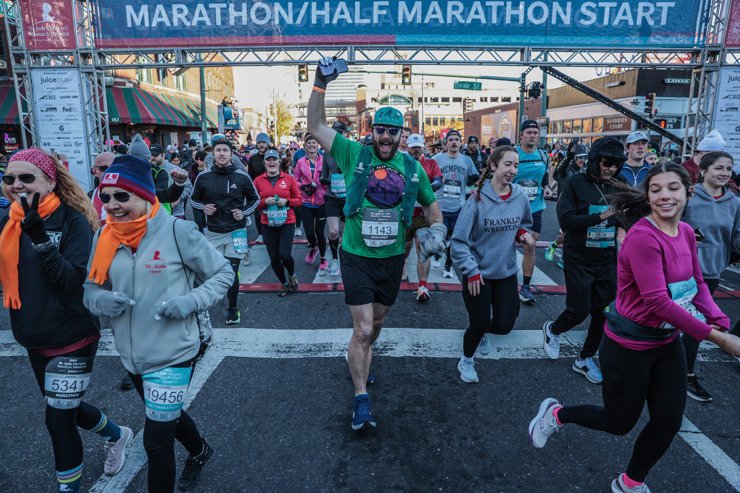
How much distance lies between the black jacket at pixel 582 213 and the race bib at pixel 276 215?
344 centimetres

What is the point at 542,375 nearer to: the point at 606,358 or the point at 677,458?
the point at 677,458

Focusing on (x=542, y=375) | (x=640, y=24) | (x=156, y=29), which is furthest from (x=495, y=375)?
(x=156, y=29)

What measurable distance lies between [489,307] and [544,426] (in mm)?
1118

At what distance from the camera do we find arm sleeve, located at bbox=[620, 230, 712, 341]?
226cm

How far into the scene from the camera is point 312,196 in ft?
24.9

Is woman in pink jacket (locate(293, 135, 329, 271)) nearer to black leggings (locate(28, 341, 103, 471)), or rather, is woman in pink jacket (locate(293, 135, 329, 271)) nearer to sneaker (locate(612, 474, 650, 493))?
black leggings (locate(28, 341, 103, 471))

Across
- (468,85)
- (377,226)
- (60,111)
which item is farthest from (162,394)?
(468,85)

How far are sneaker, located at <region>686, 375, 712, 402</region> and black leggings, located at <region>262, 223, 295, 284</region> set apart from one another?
14.8 feet

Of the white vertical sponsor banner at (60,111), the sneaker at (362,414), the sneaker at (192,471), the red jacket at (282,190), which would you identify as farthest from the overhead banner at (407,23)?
the sneaker at (192,471)

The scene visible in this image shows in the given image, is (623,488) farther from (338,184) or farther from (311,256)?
(311,256)

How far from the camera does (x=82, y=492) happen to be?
2.70m

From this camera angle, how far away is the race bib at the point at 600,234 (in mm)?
4035

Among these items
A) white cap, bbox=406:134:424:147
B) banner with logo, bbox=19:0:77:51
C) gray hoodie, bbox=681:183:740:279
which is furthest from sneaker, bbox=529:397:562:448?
banner with logo, bbox=19:0:77:51

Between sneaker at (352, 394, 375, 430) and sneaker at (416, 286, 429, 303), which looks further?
sneaker at (416, 286, 429, 303)
